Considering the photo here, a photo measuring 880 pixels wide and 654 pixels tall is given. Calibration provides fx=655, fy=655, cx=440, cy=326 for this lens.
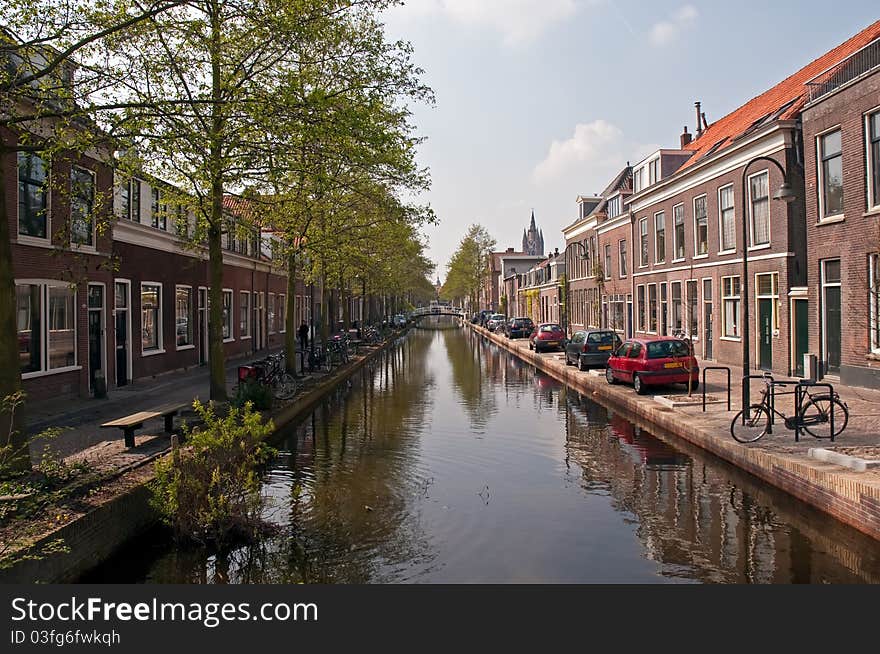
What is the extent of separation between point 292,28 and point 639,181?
27.8 meters

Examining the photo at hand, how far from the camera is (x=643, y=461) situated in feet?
35.5

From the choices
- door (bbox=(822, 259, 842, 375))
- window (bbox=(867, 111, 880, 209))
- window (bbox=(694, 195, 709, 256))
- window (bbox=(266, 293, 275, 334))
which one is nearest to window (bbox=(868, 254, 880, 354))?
window (bbox=(867, 111, 880, 209))

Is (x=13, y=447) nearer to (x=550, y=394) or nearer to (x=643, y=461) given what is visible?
(x=643, y=461)

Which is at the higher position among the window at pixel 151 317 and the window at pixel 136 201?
the window at pixel 136 201

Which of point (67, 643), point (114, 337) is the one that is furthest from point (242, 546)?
point (114, 337)

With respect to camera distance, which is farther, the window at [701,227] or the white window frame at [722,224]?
the window at [701,227]

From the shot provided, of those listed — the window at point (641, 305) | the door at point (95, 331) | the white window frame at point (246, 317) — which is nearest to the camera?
the door at point (95, 331)

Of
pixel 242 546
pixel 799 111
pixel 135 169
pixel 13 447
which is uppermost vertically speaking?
pixel 799 111

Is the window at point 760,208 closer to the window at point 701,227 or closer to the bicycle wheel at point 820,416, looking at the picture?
the window at point 701,227

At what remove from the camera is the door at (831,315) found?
16234 mm

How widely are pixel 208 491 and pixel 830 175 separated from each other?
16.3 metres

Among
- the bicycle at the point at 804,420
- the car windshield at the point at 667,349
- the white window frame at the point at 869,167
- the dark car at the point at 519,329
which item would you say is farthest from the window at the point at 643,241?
the bicycle at the point at 804,420

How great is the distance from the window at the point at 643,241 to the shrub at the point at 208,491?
27.9 metres

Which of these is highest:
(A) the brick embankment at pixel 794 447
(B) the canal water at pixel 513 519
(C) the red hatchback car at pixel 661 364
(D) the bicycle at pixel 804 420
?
(C) the red hatchback car at pixel 661 364
